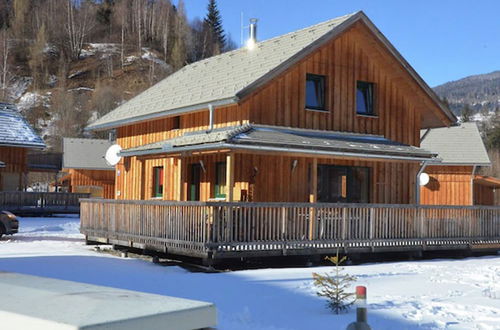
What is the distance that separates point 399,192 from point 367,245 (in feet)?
14.9

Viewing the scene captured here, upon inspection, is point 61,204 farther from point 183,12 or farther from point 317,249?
point 183,12

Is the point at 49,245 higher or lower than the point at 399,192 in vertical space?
lower

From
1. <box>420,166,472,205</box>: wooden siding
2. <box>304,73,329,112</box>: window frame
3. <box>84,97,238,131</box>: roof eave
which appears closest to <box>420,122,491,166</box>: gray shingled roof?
<box>420,166,472,205</box>: wooden siding

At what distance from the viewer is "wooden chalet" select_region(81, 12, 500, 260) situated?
15.6 meters

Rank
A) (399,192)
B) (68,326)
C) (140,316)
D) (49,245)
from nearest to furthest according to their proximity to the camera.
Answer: (68,326) < (140,316) < (49,245) < (399,192)

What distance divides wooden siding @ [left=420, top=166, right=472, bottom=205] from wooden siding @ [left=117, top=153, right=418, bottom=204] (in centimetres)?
1409

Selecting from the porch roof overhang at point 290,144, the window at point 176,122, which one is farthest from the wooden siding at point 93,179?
the porch roof overhang at point 290,144

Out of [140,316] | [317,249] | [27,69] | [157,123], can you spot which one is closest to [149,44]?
[27,69]

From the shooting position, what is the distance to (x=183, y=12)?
124 metres

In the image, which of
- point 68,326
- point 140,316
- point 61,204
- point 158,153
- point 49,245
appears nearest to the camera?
point 68,326

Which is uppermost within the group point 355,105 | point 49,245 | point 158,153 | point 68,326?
point 355,105

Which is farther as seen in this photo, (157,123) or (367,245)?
(157,123)

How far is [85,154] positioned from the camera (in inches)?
2125

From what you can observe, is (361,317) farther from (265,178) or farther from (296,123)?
(296,123)
